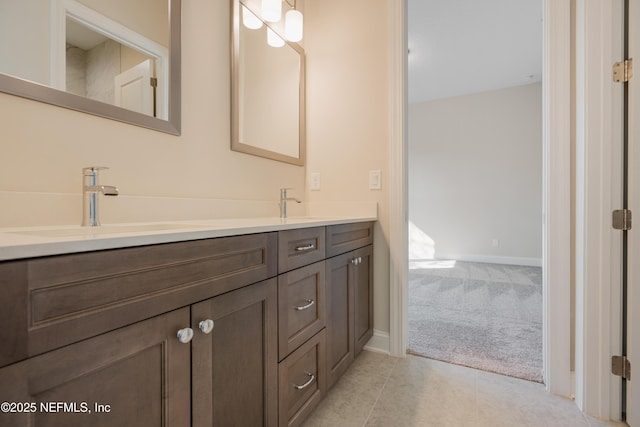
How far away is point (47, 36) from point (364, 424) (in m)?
1.85

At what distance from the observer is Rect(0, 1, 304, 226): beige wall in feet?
2.85

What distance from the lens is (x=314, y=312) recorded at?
1264 mm

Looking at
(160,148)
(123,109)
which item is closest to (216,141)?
(160,148)

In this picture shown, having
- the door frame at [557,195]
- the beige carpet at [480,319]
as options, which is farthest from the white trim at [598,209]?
the beige carpet at [480,319]

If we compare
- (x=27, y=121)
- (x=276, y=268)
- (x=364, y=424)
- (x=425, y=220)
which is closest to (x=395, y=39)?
(x=276, y=268)

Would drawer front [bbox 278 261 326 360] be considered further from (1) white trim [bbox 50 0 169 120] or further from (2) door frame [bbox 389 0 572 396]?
(2) door frame [bbox 389 0 572 396]

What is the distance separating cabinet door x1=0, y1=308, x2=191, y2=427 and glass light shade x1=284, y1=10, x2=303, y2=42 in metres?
1.85

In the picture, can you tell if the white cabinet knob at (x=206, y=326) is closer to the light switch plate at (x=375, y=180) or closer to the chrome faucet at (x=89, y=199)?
the chrome faucet at (x=89, y=199)

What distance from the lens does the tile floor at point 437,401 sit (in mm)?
1285

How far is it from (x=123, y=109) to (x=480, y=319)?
2.80 m

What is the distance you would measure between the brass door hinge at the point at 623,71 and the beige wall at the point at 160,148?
1717 millimetres

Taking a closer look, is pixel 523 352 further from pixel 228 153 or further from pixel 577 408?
pixel 228 153

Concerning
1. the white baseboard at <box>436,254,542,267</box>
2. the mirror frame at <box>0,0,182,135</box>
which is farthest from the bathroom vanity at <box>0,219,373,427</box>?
the white baseboard at <box>436,254,542,267</box>

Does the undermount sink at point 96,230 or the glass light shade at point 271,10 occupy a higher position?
the glass light shade at point 271,10
